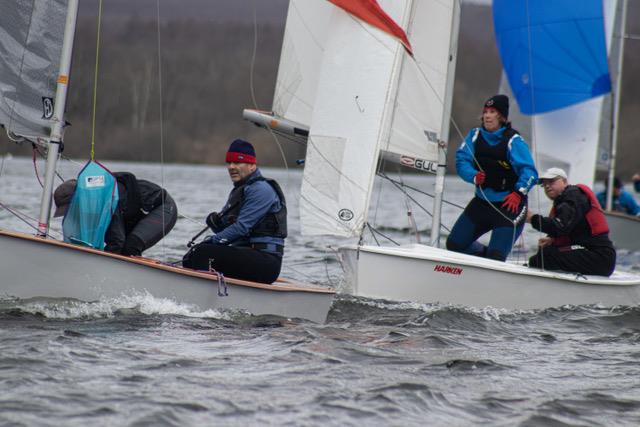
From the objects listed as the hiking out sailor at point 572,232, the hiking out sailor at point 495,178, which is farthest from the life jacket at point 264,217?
the hiking out sailor at point 572,232

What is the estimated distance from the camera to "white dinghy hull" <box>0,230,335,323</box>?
7.00 m

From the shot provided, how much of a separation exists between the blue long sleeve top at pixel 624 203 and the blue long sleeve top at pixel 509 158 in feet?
31.6

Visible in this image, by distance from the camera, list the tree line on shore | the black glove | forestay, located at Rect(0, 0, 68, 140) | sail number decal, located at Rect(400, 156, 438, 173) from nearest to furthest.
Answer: forestay, located at Rect(0, 0, 68, 140), the black glove, sail number decal, located at Rect(400, 156, 438, 173), the tree line on shore

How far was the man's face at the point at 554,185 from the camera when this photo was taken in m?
8.96

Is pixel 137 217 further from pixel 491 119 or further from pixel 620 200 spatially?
pixel 620 200

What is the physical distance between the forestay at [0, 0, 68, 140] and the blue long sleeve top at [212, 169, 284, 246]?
4.72ft

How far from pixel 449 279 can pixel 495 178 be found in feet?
3.43

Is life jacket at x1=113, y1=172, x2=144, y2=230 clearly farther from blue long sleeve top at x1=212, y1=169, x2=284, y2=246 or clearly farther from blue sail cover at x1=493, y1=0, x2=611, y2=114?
blue sail cover at x1=493, y1=0, x2=611, y2=114

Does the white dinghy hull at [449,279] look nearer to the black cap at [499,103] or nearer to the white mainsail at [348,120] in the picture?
the white mainsail at [348,120]

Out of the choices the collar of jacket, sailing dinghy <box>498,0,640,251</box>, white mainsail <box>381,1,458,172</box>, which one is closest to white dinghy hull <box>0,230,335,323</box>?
the collar of jacket

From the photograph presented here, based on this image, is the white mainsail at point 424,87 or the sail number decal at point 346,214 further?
the white mainsail at point 424,87

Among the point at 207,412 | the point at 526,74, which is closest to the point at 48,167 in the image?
the point at 207,412

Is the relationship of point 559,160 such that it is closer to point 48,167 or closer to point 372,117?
point 372,117

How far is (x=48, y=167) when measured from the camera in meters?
7.25
